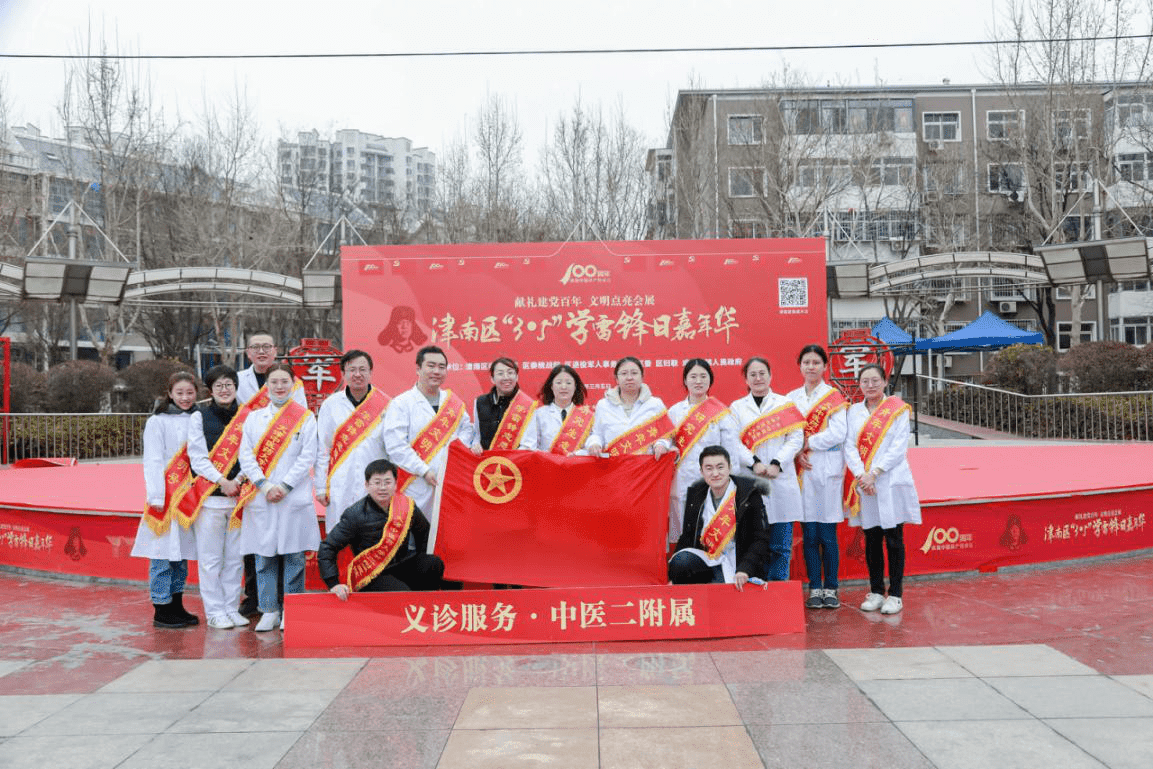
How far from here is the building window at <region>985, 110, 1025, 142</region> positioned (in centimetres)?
2286

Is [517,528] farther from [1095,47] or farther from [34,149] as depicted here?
[34,149]

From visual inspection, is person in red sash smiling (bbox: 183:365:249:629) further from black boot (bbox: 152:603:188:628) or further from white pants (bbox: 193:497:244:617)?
black boot (bbox: 152:603:188:628)

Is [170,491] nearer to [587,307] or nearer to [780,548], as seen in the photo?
[780,548]

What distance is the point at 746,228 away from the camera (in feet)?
77.2

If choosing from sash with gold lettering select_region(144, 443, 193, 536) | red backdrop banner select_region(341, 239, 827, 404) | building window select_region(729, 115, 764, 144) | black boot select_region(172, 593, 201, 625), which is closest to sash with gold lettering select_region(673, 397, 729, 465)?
sash with gold lettering select_region(144, 443, 193, 536)

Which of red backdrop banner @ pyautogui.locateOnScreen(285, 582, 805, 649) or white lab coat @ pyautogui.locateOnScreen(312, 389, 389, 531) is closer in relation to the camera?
red backdrop banner @ pyautogui.locateOnScreen(285, 582, 805, 649)

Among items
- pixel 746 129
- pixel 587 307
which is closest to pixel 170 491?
pixel 587 307

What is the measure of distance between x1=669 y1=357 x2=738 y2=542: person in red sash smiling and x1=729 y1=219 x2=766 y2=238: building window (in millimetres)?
17955

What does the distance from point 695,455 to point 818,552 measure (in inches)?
40.1

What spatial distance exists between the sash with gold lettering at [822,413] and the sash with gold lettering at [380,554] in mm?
2366

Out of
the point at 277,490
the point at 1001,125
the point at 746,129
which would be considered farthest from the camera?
the point at 1001,125

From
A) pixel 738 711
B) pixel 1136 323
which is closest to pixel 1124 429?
pixel 738 711

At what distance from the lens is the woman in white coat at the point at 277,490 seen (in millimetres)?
5238

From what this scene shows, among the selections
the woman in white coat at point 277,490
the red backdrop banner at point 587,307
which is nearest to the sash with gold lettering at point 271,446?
the woman in white coat at point 277,490
